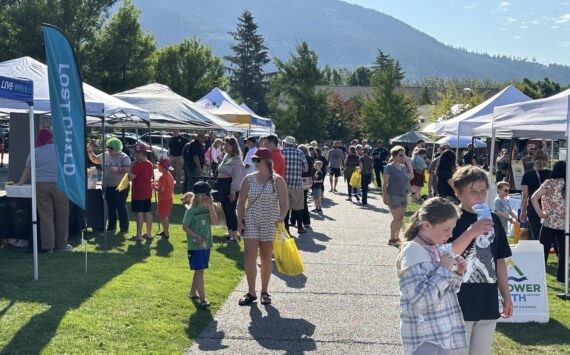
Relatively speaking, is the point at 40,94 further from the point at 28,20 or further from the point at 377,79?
the point at 377,79

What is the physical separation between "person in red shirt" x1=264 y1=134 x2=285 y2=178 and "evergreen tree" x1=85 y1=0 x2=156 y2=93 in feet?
100

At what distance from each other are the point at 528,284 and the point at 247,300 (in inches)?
123

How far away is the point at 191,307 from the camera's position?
7.63 meters

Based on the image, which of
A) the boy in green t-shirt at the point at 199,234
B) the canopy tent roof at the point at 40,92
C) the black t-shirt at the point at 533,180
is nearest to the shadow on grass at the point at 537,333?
the boy in green t-shirt at the point at 199,234

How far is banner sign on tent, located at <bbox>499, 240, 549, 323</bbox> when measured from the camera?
24.5ft

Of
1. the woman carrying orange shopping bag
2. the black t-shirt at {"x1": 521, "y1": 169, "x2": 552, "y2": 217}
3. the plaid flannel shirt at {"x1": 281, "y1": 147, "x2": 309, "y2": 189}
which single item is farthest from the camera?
the plaid flannel shirt at {"x1": 281, "y1": 147, "x2": 309, "y2": 189}

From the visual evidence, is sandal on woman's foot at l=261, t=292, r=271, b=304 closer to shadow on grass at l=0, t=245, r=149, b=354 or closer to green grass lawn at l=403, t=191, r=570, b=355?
shadow on grass at l=0, t=245, r=149, b=354

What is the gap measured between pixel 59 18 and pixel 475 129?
98.9 ft

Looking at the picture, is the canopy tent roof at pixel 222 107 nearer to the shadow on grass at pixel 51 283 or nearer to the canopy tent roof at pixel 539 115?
the shadow on grass at pixel 51 283

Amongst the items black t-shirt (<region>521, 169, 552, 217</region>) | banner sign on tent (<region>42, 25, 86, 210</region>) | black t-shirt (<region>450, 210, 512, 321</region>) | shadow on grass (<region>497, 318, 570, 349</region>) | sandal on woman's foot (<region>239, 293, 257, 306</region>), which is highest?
banner sign on tent (<region>42, 25, 86, 210</region>)

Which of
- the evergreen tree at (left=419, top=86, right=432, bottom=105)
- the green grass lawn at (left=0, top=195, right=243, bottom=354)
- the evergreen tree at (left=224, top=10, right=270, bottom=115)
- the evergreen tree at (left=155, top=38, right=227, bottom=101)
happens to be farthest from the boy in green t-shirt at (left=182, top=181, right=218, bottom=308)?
the evergreen tree at (left=419, top=86, right=432, bottom=105)

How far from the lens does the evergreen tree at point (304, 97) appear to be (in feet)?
180

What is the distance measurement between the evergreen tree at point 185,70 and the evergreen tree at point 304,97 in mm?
6582

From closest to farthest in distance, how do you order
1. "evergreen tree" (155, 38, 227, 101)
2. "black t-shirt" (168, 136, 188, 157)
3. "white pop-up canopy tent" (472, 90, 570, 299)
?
"white pop-up canopy tent" (472, 90, 570, 299)
"black t-shirt" (168, 136, 188, 157)
"evergreen tree" (155, 38, 227, 101)
